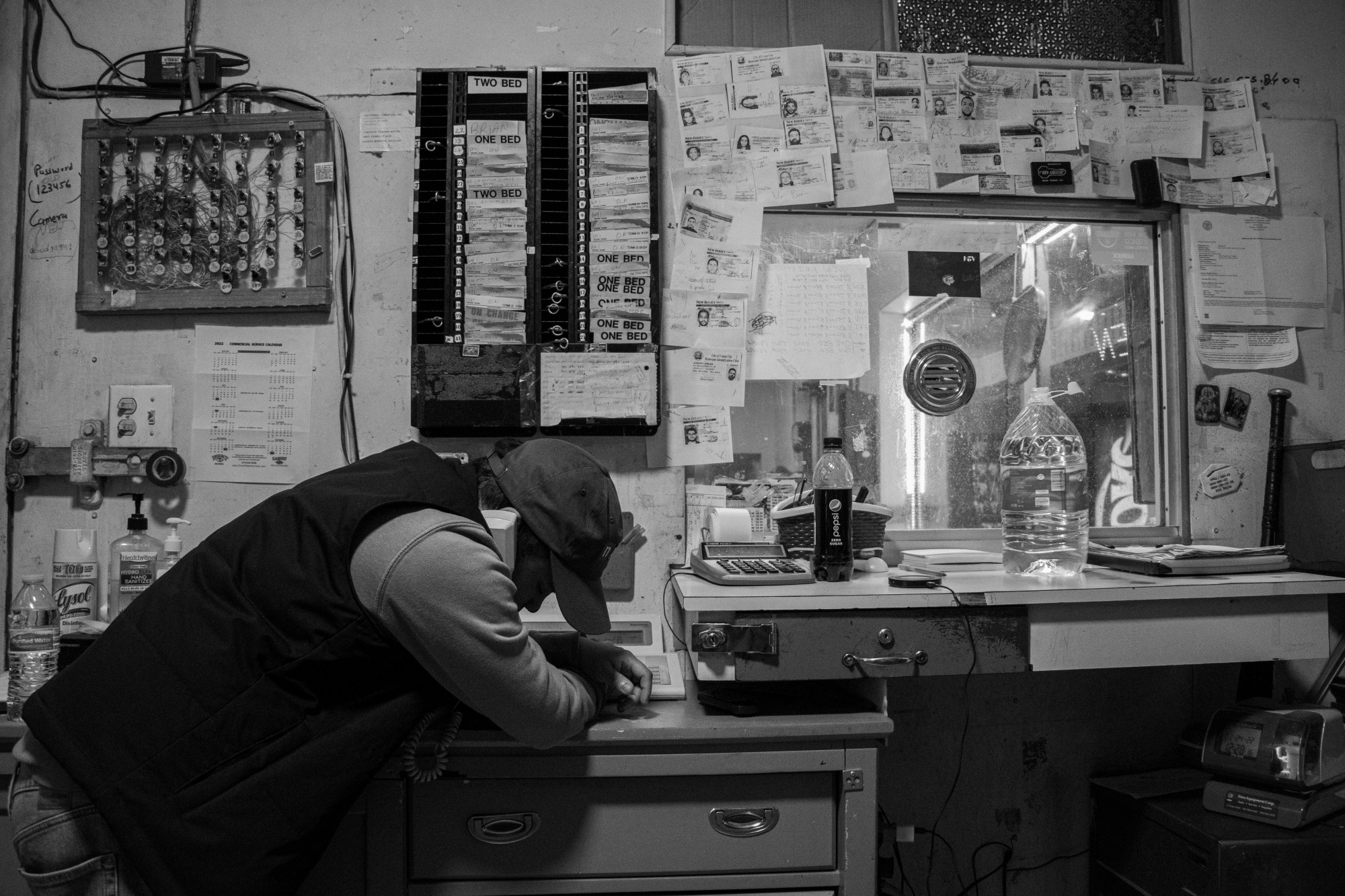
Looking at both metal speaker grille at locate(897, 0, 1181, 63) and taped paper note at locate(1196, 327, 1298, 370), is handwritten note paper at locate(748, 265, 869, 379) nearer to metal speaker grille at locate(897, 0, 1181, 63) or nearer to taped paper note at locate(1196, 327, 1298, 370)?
metal speaker grille at locate(897, 0, 1181, 63)

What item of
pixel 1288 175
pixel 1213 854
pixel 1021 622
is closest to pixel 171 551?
pixel 1021 622

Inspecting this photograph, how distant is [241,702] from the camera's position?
1.03 m

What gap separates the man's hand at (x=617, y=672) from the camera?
1402 millimetres

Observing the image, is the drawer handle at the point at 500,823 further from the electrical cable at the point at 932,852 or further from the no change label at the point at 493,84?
the no change label at the point at 493,84

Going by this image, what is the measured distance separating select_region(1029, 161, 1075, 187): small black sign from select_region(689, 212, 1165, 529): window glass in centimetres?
10

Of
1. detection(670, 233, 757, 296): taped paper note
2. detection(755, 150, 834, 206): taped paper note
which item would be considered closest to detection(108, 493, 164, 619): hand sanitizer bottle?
detection(670, 233, 757, 296): taped paper note

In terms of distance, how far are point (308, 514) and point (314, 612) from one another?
13 centimetres

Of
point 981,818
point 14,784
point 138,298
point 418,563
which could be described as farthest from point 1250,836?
point 138,298

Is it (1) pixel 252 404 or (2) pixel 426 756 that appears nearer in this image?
(2) pixel 426 756

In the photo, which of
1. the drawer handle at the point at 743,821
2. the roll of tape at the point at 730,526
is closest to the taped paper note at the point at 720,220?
the roll of tape at the point at 730,526

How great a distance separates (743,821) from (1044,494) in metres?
0.95

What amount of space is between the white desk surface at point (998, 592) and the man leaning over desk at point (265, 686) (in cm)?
43

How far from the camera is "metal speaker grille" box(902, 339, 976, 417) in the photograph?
1.97m

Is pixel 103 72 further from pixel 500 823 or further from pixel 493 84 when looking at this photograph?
pixel 500 823
